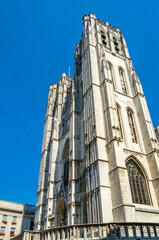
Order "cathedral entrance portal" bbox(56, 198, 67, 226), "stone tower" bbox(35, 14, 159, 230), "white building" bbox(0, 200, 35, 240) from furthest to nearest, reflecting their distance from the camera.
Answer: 1. "white building" bbox(0, 200, 35, 240)
2. "cathedral entrance portal" bbox(56, 198, 67, 226)
3. "stone tower" bbox(35, 14, 159, 230)

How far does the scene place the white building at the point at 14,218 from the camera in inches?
1236

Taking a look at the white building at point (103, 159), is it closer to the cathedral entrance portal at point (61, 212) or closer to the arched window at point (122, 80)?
the cathedral entrance portal at point (61, 212)

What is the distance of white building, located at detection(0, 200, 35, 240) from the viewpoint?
3139cm

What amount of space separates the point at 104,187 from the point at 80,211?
5.15 metres

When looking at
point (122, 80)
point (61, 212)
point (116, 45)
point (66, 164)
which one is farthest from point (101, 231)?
point (116, 45)

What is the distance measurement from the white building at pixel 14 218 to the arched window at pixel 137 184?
2391 cm

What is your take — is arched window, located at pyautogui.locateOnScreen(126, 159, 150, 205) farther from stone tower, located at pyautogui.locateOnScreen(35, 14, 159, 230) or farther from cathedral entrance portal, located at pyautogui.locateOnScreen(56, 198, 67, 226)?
cathedral entrance portal, located at pyautogui.locateOnScreen(56, 198, 67, 226)

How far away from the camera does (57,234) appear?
412 inches

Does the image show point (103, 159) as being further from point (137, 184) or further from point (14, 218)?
point (14, 218)

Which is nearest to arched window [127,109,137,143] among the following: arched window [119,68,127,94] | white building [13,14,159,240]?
white building [13,14,159,240]

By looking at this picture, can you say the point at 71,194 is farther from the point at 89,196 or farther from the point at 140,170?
the point at 140,170

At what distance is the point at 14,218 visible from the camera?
3334 centimetres

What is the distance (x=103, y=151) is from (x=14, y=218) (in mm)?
24684

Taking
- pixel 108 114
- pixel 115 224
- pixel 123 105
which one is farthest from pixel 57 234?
pixel 123 105
